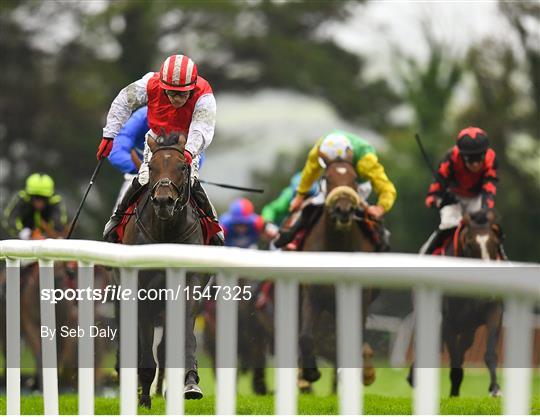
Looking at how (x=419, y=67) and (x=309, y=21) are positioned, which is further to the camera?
(x=309, y=21)

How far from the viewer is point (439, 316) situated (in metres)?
4.25

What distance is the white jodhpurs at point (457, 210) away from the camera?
1234cm

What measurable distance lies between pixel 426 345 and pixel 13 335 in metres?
3.30

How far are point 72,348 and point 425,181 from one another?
2564 cm

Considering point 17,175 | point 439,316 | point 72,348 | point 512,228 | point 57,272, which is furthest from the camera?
point 17,175

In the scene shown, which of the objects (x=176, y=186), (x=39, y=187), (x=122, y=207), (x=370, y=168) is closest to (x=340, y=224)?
(x=370, y=168)

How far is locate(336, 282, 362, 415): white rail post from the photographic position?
424cm

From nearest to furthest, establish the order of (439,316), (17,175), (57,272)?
(439,316) → (57,272) → (17,175)

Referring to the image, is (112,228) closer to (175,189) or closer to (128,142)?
(175,189)

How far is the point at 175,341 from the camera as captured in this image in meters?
5.14

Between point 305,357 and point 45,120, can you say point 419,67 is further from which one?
point 305,357

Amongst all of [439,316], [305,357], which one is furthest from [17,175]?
[439,316]

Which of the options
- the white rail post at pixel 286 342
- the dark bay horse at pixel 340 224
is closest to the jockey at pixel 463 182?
the dark bay horse at pixel 340 224

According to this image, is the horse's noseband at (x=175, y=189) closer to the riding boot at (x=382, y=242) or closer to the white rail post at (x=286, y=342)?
the riding boot at (x=382, y=242)
